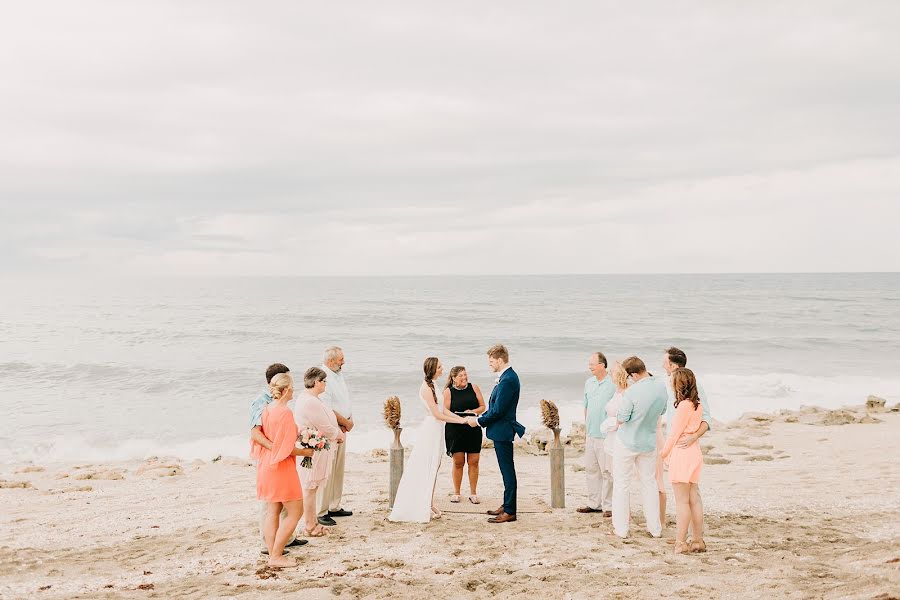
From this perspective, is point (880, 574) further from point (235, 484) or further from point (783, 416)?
point (783, 416)

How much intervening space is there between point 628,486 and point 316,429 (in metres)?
3.42

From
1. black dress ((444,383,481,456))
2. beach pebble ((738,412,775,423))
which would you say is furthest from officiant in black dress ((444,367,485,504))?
beach pebble ((738,412,775,423))

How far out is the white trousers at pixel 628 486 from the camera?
6766 millimetres

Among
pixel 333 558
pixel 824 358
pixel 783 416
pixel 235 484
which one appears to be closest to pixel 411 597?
pixel 333 558

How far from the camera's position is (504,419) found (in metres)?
7.33

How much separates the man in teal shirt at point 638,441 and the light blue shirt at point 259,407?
3.69 meters

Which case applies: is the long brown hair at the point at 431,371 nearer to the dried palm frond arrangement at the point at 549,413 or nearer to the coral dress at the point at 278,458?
the dried palm frond arrangement at the point at 549,413

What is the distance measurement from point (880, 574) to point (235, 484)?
29.7ft

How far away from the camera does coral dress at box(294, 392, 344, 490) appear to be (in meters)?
6.55

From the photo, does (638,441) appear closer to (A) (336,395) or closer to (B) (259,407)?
(A) (336,395)

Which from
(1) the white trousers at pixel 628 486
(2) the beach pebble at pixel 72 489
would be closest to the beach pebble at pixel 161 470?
(2) the beach pebble at pixel 72 489

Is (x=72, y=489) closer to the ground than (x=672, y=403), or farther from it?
closer to the ground

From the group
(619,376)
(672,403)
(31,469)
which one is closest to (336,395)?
(619,376)

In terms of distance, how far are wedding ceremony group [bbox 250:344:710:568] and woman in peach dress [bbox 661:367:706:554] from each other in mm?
10
